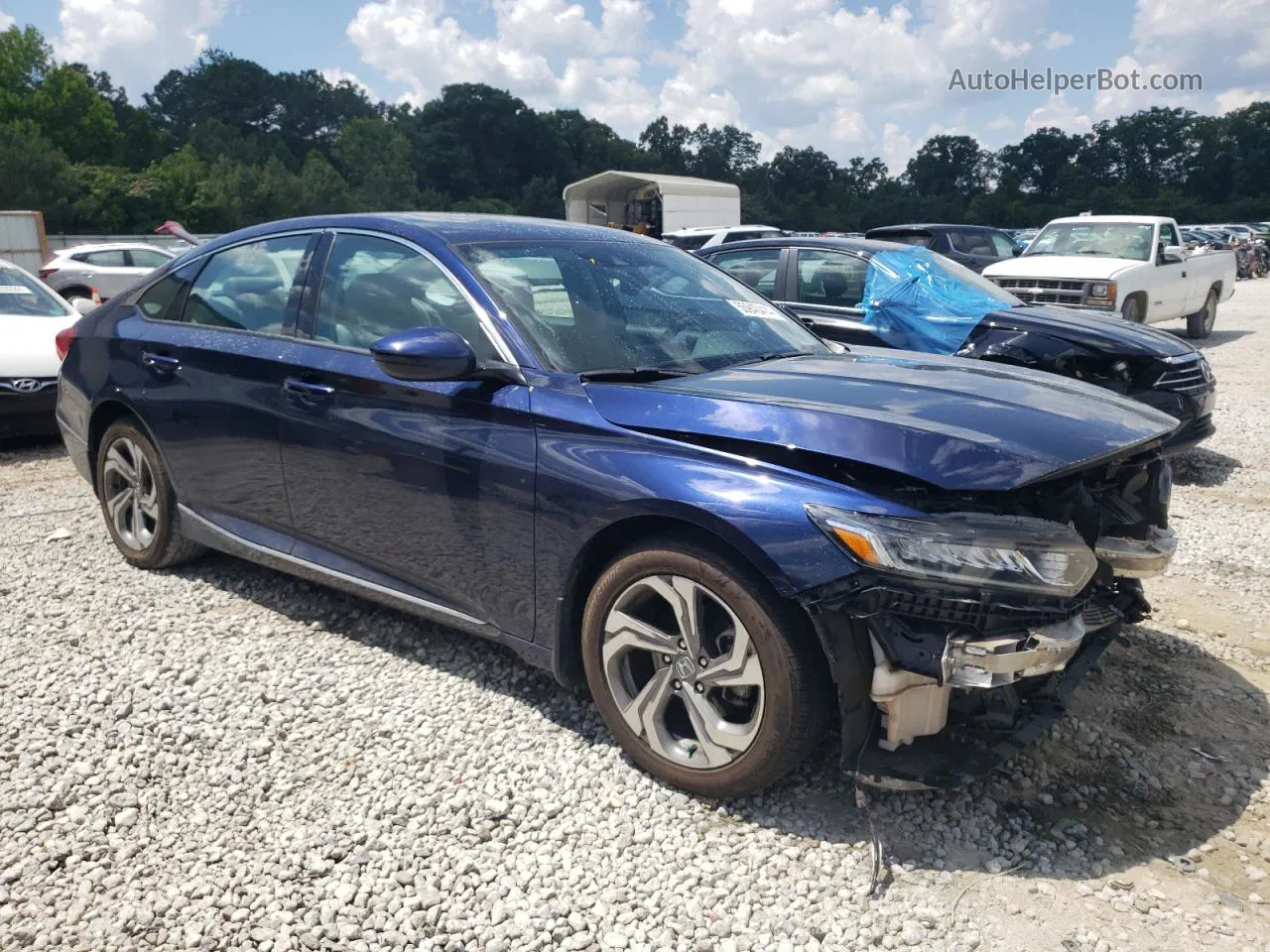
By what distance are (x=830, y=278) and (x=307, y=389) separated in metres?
4.98

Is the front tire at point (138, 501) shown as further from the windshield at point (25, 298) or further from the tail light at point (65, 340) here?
the windshield at point (25, 298)

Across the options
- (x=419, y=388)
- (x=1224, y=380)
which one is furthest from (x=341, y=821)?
(x=1224, y=380)

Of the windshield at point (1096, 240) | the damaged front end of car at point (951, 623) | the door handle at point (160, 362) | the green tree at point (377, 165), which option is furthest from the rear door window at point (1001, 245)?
the green tree at point (377, 165)

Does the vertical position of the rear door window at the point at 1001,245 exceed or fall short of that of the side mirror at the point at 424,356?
it exceeds it

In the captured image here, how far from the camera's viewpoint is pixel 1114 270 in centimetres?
1131

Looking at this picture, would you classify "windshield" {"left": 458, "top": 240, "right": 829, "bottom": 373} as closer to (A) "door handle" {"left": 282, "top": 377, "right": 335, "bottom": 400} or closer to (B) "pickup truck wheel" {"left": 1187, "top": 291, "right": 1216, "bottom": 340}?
(A) "door handle" {"left": 282, "top": 377, "right": 335, "bottom": 400}

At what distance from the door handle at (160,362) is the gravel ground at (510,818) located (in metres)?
1.08

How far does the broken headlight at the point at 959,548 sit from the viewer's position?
239cm

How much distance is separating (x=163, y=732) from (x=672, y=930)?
1865mm

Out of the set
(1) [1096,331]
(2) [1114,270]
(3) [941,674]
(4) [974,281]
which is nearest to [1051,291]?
(2) [1114,270]

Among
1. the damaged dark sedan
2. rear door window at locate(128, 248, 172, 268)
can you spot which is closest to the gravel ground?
the damaged dark sedan

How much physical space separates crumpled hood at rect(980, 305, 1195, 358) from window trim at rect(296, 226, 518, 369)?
4593mm

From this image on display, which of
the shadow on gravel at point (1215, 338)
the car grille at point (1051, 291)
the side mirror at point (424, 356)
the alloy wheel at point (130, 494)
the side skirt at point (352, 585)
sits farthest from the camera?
the shadow on gravel at point (1215, 338)

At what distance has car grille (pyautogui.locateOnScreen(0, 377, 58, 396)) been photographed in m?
7.16
